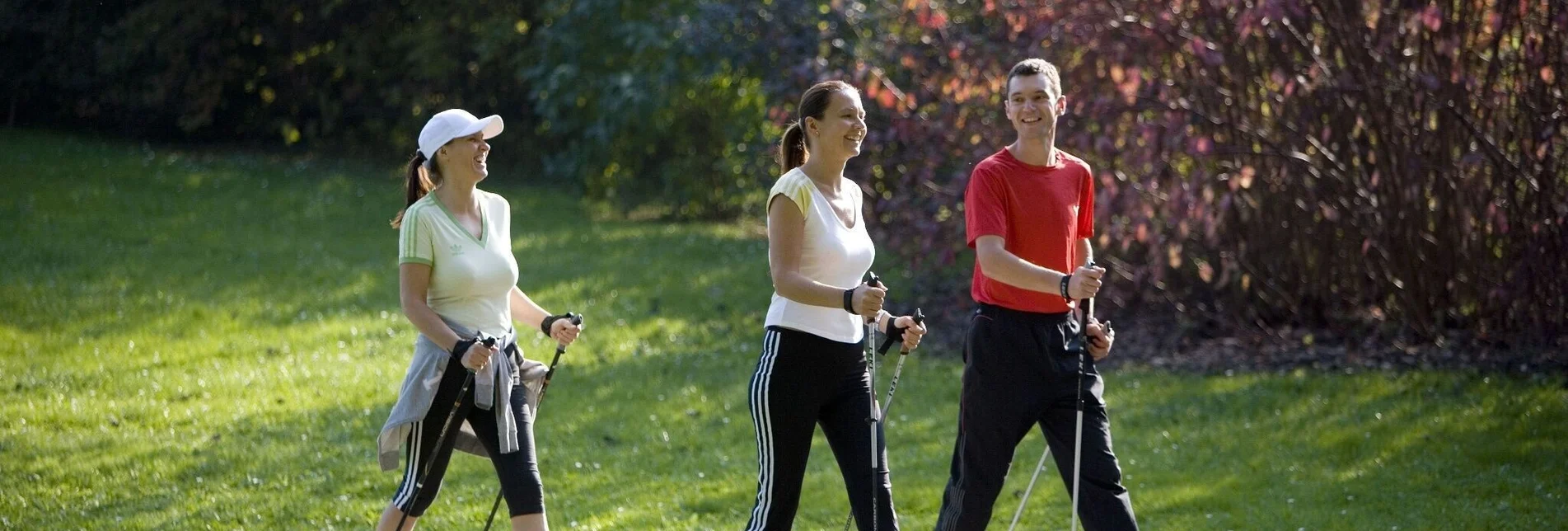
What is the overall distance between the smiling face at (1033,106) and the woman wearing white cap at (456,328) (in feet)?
5.00

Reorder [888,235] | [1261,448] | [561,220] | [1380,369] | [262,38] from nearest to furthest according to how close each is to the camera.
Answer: [1261,448] → [1380,369] → [888,235] → [561,220] → [262,38]

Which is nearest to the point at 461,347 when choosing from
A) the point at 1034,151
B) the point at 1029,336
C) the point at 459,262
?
the point at 459,262

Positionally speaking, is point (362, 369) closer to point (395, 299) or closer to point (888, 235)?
point (395, 299)

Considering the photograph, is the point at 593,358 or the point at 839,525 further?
the point at 593,358

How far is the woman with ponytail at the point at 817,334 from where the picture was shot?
4137 mm

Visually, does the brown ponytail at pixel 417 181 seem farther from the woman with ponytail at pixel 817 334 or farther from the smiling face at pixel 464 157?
the woman with ponytail at pixel 817 334

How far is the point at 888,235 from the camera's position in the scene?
11.1 meters

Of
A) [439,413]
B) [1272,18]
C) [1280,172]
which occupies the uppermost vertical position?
[1272,18]

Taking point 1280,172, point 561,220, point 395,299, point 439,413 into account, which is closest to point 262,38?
point 561,220

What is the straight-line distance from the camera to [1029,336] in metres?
4.32

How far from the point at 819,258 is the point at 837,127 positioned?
0.38 metres

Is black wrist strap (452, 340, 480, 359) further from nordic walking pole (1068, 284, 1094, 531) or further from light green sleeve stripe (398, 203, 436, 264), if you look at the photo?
nordic walking pole (1068, 284, 1094, 531)

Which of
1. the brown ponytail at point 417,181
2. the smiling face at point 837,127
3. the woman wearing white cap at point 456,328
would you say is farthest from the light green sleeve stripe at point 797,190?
the brown ponytail at point 417,181

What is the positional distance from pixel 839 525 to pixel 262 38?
16.5 metres
